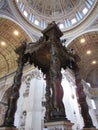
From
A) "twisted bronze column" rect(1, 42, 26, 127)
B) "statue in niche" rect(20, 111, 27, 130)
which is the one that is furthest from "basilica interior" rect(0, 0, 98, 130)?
"twisted bronze column" rect(1, 42, 26, 127)

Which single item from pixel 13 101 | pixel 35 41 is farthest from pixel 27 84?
pixel 13 101

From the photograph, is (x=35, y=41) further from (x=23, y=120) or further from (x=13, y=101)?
(x=13, y=101)

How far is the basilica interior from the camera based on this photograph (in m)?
10.8

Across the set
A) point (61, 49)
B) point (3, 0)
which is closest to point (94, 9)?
point (3, 0)

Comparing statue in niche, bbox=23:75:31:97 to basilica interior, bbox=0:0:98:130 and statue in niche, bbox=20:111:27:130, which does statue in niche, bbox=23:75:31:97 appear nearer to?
basilica interior, bbox=0:0:98:130

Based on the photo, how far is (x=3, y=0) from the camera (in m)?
12.4

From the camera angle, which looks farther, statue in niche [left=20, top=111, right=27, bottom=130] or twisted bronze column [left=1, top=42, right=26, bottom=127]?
statue in niche [left=20, top=111, right=27, bottom=130]

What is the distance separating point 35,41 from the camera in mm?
14148

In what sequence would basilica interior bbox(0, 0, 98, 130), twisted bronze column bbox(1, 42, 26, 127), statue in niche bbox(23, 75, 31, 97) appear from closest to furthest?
twisted bronze column bbox(1, 42, 26, 127) < basilica interior bbox(0, 0, 98, 130) < statue in niche bbox(23, 75, 31, 97)

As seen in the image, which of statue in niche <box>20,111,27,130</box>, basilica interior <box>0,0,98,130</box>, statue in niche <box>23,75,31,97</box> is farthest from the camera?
statue in niche <box>23,75,31,97</box>

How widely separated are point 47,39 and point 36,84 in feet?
19.9

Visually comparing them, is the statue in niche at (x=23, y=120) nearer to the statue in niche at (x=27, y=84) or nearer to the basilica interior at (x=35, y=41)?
the basilica interior at (x=35, y=41)

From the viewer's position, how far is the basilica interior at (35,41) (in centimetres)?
1079

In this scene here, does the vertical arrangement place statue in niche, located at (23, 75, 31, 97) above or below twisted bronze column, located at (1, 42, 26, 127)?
above
